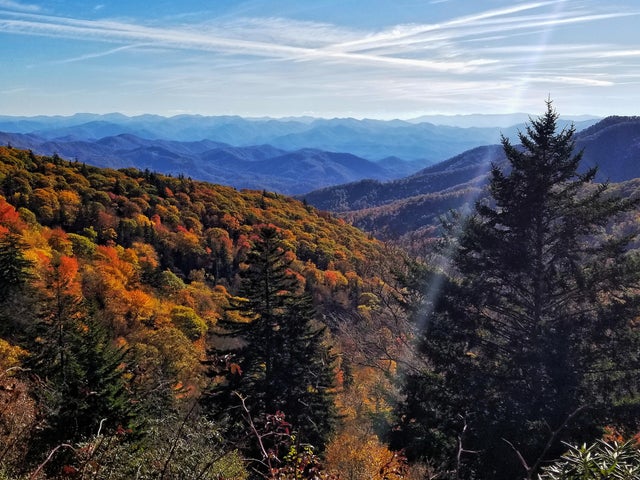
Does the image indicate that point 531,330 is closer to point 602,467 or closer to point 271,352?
point 271,352

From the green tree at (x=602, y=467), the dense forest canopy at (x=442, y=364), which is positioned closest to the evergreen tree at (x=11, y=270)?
the dense forest canopy at (x=442, y=364)

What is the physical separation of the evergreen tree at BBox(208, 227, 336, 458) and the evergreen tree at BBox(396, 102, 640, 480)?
440 centimetres

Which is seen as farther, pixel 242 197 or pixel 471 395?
pixel 242 197

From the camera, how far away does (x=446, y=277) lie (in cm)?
1489

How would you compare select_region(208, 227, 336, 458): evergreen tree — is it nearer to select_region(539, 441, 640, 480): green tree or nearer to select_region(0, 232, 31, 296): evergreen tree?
select_region(0, 232, 31, 296): evergreen tree

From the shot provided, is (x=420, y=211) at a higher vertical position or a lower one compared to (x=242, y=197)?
lower

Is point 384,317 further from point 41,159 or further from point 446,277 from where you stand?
point 41,159

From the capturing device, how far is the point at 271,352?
17500 mm

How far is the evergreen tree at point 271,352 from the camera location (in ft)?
55.1

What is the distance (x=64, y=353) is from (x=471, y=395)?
13047mm

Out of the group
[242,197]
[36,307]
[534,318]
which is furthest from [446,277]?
[242,197]

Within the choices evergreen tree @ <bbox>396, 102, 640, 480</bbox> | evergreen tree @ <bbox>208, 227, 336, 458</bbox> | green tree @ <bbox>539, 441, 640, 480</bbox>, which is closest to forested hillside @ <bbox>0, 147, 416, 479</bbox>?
evergreen tree @ <bbox>208, 227, 336, 458</bbox>

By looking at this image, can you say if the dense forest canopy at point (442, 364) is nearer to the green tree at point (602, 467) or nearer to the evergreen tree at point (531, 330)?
the evergreen tree at point (531, 330)

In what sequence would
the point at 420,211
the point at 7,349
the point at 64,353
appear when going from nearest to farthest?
the point at 64,353 → the point at 7,349 → the point at 420,211
